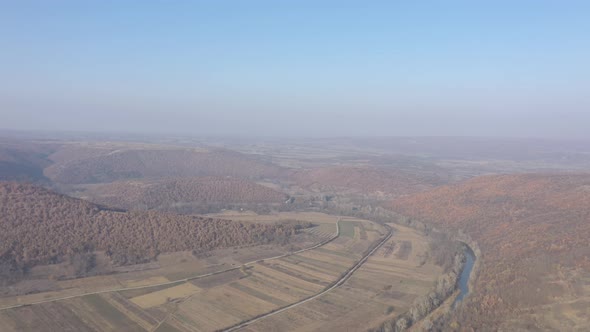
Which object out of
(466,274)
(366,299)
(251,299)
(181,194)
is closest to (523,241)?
(466,274)

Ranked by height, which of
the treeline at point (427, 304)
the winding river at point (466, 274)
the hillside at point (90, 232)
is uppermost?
the hillside at point (90, 232)

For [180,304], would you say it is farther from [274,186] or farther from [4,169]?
[4,169]

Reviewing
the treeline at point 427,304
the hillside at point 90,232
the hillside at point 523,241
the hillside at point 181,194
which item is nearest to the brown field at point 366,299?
the treeline at point 427,304

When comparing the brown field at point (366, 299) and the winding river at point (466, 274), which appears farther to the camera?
the winding river at point (466, 274)

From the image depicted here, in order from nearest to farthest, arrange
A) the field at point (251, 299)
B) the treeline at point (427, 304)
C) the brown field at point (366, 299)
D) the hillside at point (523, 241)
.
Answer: the field at point (251, 299) < the treeline at point (427, 304) < the brown field at point (366, 299) < the hillside at point (523, 241)

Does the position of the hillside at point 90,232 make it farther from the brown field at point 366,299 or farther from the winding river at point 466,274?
the winding river at point 466,274

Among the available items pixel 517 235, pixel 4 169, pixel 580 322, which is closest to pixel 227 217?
pixel 517 235

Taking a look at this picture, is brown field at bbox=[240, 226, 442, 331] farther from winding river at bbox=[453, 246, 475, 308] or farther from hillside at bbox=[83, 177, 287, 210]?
hillside at bbox=[83, 177, 287, 210]

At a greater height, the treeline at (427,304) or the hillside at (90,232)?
the hillside at (90,232)
